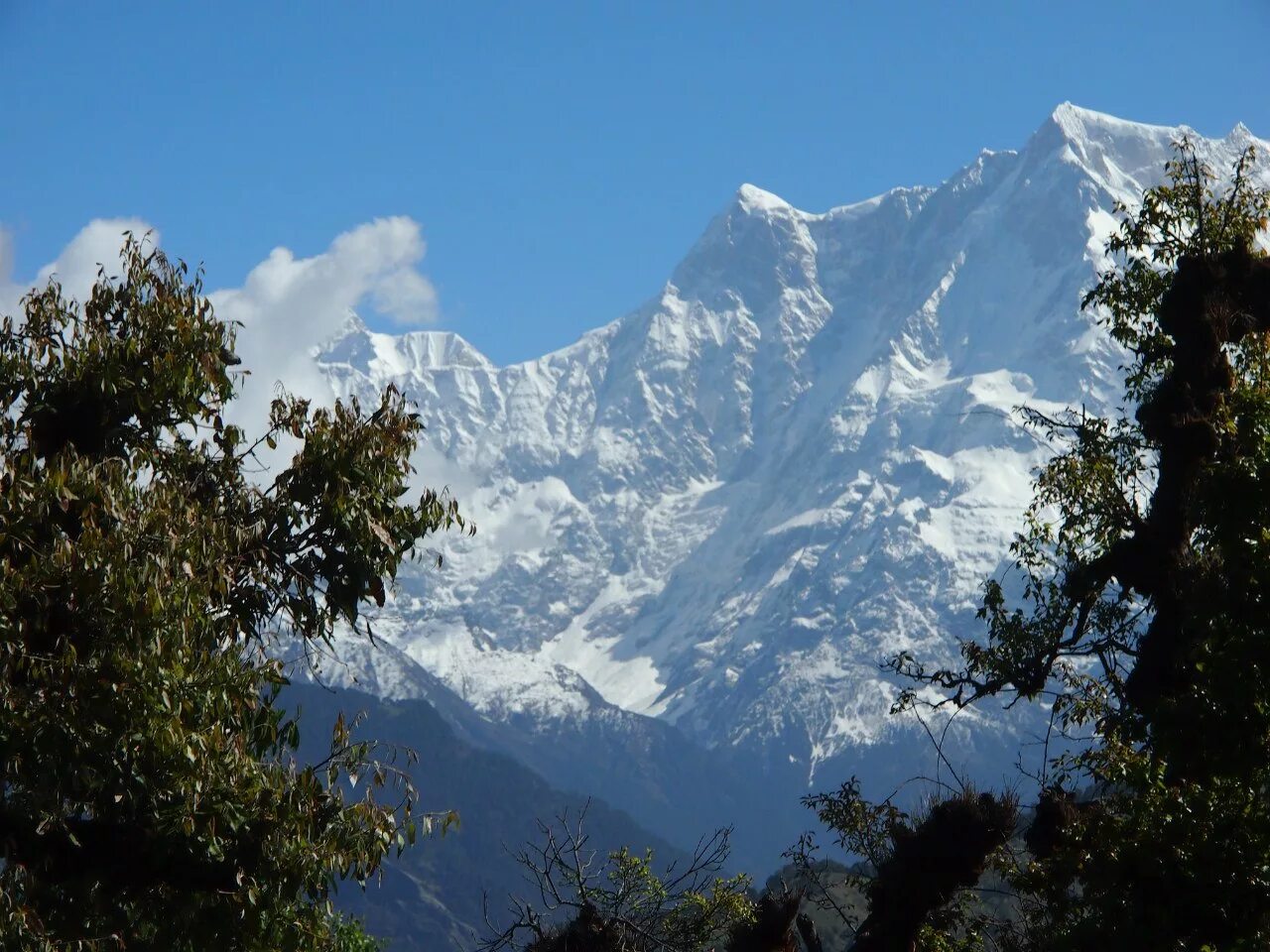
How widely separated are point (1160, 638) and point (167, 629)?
12945mm

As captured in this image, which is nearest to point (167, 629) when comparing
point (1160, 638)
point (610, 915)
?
point (610, 915)

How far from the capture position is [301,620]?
18.9m

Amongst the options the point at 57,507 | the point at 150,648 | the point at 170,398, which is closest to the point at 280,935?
the point at 150,648

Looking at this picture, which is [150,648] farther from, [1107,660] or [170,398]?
[1107,660]

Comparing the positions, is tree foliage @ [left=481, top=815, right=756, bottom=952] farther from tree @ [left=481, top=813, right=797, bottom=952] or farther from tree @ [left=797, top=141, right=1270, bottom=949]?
tree @ [left=797, top=141, right=1270, bottom=949]

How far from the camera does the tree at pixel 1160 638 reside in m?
14.6

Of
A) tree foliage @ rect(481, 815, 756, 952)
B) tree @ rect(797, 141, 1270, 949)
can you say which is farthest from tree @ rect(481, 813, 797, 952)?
tree @ rect(797, 141, 1270, 949)

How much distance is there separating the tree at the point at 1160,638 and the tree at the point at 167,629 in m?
7.35

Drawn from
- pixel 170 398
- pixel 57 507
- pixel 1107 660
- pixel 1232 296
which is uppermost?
pixel 1232 296

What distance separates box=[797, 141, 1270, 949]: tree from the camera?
14633mm

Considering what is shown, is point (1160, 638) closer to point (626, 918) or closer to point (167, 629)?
point (626, 918)

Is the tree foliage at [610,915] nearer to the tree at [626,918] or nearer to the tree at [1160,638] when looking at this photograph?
the tree at [626,918]

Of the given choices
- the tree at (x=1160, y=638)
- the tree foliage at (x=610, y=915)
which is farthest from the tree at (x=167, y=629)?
the tree at (x=1160, y=638)

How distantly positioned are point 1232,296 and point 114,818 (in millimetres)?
16930
